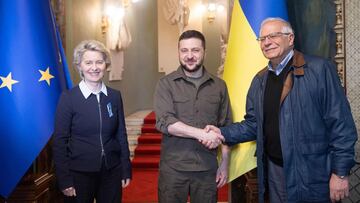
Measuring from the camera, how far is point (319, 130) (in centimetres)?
202

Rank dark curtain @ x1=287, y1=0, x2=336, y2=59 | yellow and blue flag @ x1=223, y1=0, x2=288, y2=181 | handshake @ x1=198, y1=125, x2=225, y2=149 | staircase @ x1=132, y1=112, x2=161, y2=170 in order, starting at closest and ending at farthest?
handshake @ x1=198, y1=125, x2=225, y2=149 → yellow and blue flag @ x1=223, y1=0, x2=288, y2=181 → dark curtain @ x1=287, y1=0, x2=336, y2=59 → staircase @ x1=132, y1=112, x2=161, y2=170

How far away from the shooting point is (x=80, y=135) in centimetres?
219

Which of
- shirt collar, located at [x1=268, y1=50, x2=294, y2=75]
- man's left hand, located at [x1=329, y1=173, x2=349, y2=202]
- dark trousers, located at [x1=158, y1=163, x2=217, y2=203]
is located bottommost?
dark trousers, located at [x1=158, y1=163, x2=217, y2=203]

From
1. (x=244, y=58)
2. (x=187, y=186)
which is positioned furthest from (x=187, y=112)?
(x=244, y=58)

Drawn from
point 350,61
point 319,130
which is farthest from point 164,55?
point 319,130

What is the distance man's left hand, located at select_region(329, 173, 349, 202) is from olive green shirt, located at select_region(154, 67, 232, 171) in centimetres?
73

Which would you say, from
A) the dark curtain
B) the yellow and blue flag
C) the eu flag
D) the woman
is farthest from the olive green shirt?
the dark curtain

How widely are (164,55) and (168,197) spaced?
817 cm

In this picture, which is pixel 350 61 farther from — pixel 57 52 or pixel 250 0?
pixel 57 52

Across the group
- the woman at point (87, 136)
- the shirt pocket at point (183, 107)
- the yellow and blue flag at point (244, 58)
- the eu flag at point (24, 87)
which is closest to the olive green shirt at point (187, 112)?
the shirt pocket at point (183, 107)

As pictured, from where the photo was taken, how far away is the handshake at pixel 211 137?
7.44ft

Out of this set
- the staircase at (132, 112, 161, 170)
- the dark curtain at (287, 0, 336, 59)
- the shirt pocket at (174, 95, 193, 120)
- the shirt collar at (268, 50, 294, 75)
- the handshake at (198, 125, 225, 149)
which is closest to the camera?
the shirt collar at (268, 50, 294, 75)

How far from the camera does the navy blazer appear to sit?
2.15 meters

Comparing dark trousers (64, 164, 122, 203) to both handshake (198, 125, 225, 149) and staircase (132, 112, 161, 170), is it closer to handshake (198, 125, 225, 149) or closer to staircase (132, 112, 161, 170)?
handshake (198, 125, 225, 149)
